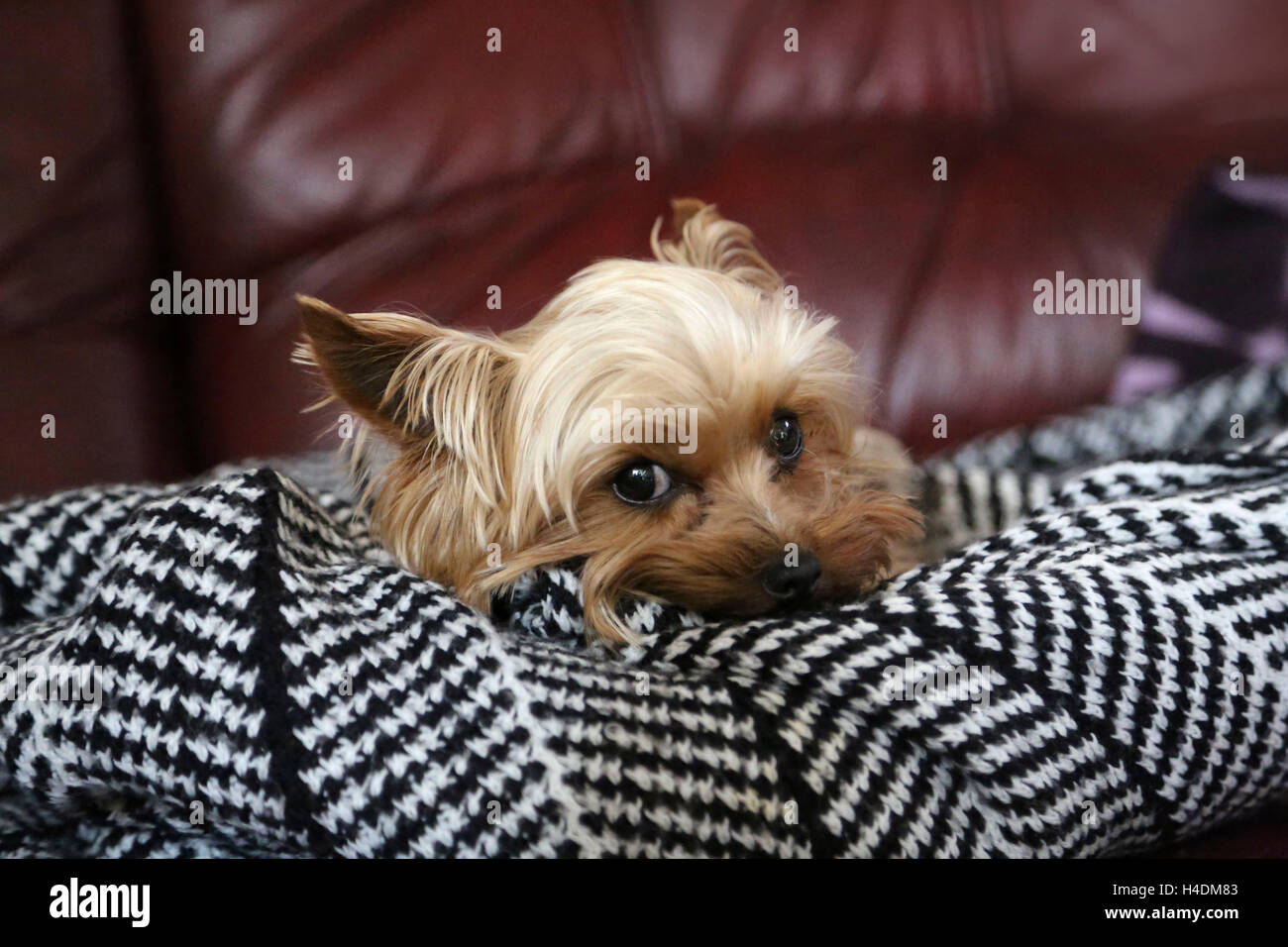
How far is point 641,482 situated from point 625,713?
38cm

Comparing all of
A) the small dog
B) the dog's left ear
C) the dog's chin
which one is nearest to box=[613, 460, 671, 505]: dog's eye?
the small dog

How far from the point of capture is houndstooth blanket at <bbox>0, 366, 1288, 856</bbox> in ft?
2.59

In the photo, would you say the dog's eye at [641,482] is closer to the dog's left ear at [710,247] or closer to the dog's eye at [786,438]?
the dog's eye at [786,438]

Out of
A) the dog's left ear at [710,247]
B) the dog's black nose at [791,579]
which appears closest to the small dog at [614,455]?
the dog's black nose at [791,579]

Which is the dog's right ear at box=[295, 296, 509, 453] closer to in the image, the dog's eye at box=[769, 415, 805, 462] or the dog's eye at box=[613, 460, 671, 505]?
the dog's eye at box=[613, 460, 671, 505]

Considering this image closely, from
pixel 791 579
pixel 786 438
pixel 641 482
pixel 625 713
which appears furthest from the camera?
pixel 786 438

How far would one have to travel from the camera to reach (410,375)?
110cm

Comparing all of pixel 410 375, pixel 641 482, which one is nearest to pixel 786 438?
pixel 641 482

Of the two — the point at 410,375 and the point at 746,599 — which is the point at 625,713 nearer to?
the point at 746,599

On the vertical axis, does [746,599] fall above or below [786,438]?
below

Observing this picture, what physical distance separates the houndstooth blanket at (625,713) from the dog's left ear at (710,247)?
56 cm

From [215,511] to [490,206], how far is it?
3.39ft
